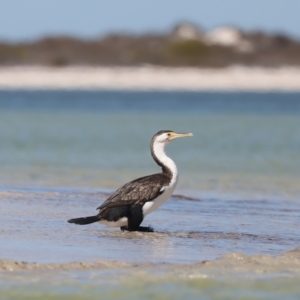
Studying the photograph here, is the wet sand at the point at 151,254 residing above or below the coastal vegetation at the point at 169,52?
below

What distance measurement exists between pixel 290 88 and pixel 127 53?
16.4 metres

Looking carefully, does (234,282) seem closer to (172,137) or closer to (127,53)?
(172,137)

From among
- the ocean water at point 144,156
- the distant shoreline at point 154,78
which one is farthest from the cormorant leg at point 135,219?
the distant shoreline at point 154,78

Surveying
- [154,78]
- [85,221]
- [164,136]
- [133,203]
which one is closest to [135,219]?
[133,203]

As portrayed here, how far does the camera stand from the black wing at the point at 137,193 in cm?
864

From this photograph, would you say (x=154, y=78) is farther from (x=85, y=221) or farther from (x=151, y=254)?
(x=151, y=254)

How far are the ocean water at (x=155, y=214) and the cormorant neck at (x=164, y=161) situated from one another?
0.54m

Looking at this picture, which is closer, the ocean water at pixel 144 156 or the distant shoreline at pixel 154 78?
the ocean water at pixel 144 156

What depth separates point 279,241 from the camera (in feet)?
27.7

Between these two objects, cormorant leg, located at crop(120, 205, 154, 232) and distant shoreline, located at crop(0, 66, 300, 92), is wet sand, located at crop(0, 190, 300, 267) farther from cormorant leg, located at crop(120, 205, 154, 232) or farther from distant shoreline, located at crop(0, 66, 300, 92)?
distant shoreline, located at crop(0, 66, 300, 92)

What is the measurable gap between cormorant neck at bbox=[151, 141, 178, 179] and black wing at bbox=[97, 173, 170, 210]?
22 centimetres

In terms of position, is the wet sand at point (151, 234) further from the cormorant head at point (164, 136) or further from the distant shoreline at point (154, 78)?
the distant shoreline at point (154, 78)

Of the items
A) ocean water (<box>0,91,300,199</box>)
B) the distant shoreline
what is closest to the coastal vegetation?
the distant shoreline

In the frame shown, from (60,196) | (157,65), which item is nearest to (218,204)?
(60,196)
